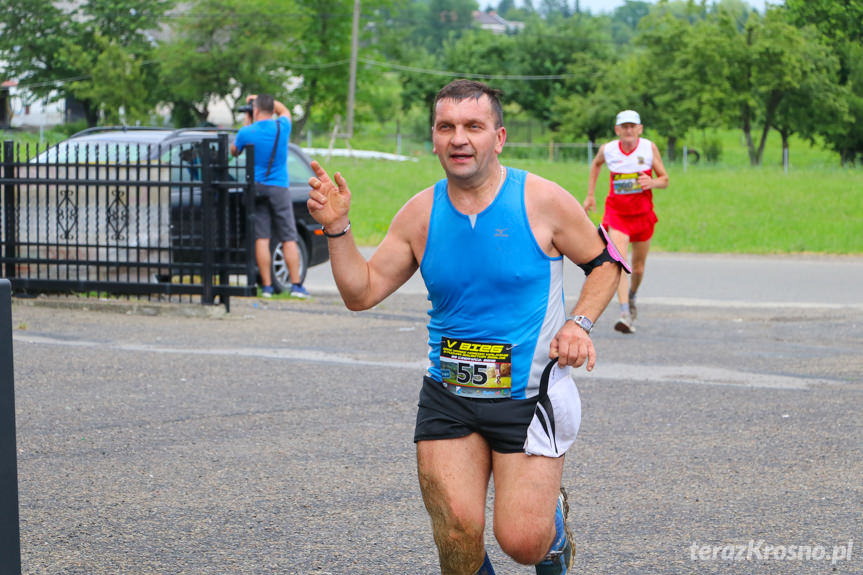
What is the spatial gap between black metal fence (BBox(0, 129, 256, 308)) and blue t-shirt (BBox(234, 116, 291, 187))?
0.27m

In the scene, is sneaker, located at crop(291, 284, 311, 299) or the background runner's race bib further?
sneaker, located at crop(291, 284, 311, 299)

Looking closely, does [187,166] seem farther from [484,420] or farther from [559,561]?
[559,561]

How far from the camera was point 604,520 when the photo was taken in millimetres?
5090

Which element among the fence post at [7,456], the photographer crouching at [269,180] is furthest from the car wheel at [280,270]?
the fence post at [7,456]

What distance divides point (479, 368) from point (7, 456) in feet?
4.68

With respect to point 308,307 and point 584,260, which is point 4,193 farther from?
point 584,260

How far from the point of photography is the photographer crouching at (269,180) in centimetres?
1191

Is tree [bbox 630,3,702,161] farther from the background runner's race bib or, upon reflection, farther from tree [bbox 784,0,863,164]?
the background runner's race bib

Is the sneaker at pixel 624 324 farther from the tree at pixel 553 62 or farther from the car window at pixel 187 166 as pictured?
the tree at pixel 553 62

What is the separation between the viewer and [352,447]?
251 inches

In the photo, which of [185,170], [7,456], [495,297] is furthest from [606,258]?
[185,170]

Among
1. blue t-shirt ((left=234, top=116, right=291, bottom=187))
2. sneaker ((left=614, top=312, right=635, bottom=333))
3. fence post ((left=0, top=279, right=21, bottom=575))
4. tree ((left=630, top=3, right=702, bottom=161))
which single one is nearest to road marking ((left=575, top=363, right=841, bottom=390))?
sneaker ((left=614, top=312, right=635, bottom=333))

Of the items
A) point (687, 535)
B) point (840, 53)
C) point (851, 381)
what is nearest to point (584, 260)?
point (687, 535)

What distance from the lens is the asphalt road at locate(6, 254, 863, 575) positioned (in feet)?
15.3
